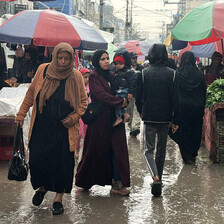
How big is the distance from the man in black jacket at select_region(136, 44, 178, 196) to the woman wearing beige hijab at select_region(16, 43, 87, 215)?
1083 mm

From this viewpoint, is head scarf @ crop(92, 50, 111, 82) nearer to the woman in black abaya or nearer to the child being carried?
the child being carried

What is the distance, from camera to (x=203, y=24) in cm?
720

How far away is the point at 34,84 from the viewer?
17.0ft

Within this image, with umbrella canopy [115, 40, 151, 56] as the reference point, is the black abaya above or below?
below

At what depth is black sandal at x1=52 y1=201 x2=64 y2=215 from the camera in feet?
16.6

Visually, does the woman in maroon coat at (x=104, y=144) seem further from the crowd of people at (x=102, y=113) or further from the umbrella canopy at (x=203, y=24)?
the umbrella canopy at (x=203, y=24)

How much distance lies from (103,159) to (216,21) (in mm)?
2674

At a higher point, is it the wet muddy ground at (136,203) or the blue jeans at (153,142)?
the blue jeans at (153,142)

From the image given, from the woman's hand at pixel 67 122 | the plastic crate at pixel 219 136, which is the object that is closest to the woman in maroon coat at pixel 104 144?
the woman's hand at pixel 67 122

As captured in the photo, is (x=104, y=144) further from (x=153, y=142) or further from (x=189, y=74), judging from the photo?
(x=189, y=74)

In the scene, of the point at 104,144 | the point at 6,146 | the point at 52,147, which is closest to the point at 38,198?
the point at 52,147

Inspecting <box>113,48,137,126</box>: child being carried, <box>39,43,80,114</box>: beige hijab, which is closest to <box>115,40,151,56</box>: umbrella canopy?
<box>113,48,137,126</box>: child being carried

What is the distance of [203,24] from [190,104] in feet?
4.25

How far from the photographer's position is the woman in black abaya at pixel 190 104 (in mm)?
7664
